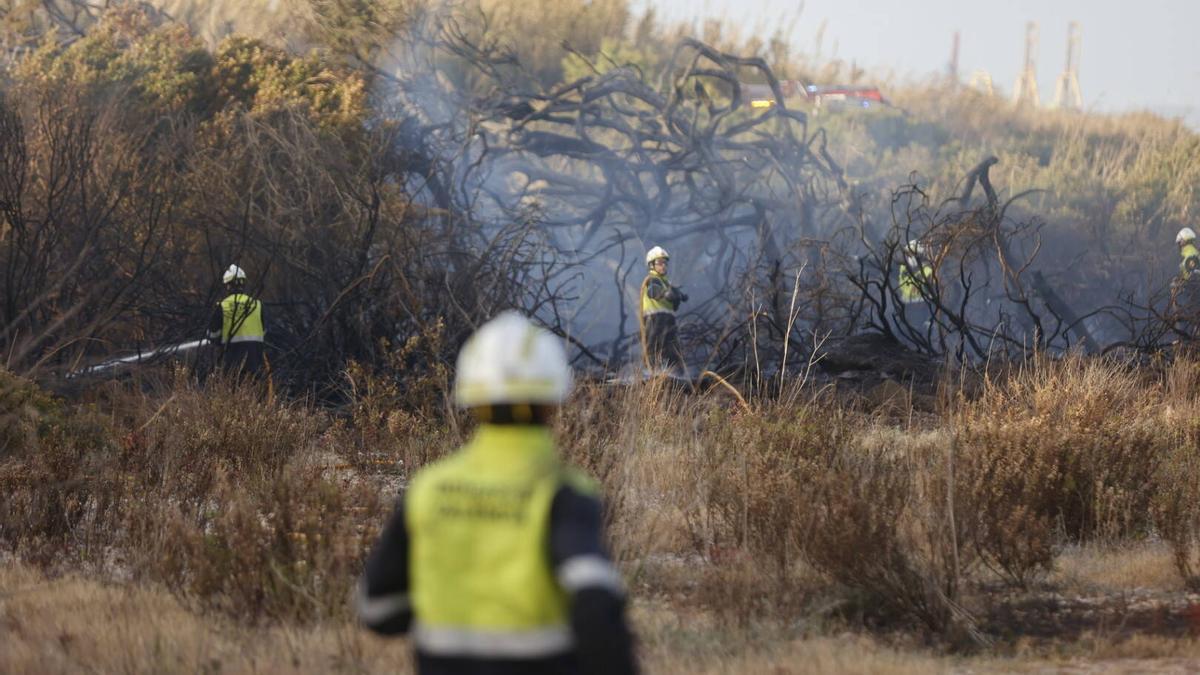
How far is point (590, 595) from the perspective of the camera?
8.92ft

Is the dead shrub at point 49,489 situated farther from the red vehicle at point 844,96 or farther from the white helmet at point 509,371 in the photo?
the red vehicle at point 844,96

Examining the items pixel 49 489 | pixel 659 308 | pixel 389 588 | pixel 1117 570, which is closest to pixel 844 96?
pixel 659 308

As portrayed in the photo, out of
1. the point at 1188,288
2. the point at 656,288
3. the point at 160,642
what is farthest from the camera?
the point at 1188,288

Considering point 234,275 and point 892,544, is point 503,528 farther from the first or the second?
point 234,275

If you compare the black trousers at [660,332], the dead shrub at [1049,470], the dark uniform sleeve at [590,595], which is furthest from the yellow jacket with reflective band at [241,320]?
the dark uniform sleeve at [590,595]

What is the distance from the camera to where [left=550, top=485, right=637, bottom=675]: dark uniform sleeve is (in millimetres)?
2717

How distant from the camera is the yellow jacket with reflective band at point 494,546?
2.87 metres

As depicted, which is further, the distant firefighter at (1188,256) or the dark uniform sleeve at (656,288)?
the distant firefighter at (1188,256)

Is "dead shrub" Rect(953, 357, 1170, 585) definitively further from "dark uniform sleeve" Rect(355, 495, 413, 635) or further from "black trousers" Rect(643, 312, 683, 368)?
"black trousers" Rect(643, 312, 683, 368)

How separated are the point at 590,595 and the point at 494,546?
0.26m

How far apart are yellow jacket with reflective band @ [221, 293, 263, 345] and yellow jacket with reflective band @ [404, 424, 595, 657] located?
1198 cm

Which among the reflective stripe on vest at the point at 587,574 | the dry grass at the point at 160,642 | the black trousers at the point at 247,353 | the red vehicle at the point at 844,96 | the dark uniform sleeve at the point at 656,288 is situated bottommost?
the black trousers at the point at 247,353

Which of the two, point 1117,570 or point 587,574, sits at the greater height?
point 587,574

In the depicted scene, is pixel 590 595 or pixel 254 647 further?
pixel 254 647
